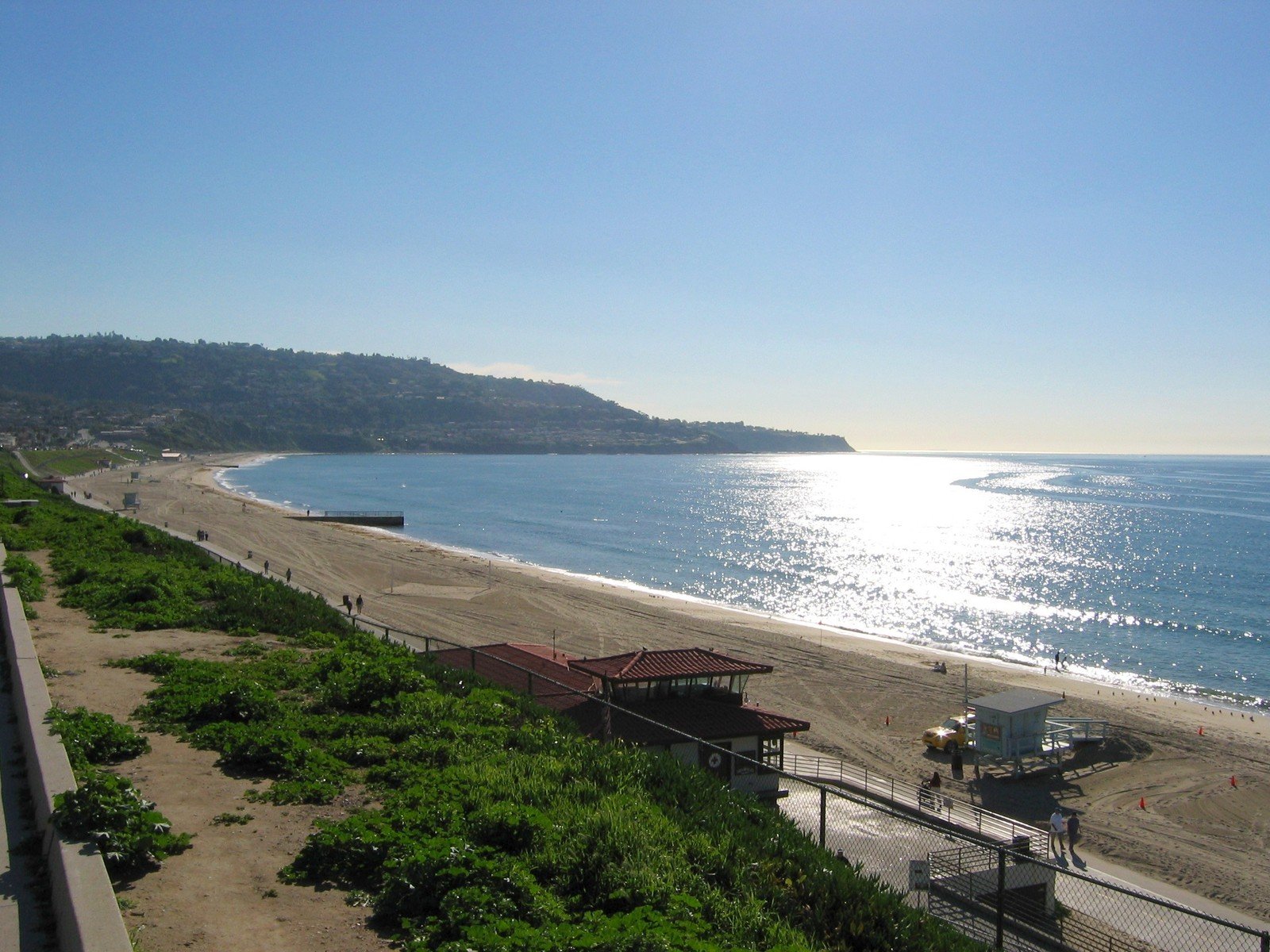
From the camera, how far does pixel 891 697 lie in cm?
3616

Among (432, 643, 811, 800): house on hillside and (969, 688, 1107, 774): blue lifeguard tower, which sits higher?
(432, 643, 811, 800): house on hillside

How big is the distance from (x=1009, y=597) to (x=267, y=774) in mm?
65153

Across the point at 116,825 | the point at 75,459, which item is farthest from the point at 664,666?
the point at 75,459

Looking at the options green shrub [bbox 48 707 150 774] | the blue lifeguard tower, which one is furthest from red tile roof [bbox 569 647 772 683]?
green shrub [bbox 48 707 150 774]

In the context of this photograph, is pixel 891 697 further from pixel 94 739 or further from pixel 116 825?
pixel 116 825

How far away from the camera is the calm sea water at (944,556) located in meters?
51.3


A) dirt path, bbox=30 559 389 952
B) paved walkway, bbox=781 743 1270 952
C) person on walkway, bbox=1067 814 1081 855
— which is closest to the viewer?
dirt path, bbox=30 559 389 952

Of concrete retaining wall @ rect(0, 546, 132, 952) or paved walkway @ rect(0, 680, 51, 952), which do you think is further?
paved walkway @ rect(0, 680, 51, 952)

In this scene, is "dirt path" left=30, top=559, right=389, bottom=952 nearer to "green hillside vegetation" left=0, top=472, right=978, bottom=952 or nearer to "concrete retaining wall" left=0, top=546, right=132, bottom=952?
"green hillside vegetation" left=0, top=472, right=978, bottom=952

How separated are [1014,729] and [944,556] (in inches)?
2476

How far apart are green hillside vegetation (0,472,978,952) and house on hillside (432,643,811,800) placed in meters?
5.06

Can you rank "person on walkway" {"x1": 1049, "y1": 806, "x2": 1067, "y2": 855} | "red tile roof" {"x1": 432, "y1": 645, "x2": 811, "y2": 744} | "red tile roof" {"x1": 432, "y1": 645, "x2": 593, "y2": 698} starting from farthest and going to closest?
"person on walkway" {"x1": 1049, "y1": 806, "x2": 1067, "y2": 855}
"red tile roof" {"x1": 432, "y1": 645, "x2": 811, "y2": 744}
"red tile roof" {"x1": 432, "y1": 645, "x2": 593, "y2": 698}

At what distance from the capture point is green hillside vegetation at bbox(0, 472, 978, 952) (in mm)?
6391

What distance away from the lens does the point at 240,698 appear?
Result: 37.2 ft
